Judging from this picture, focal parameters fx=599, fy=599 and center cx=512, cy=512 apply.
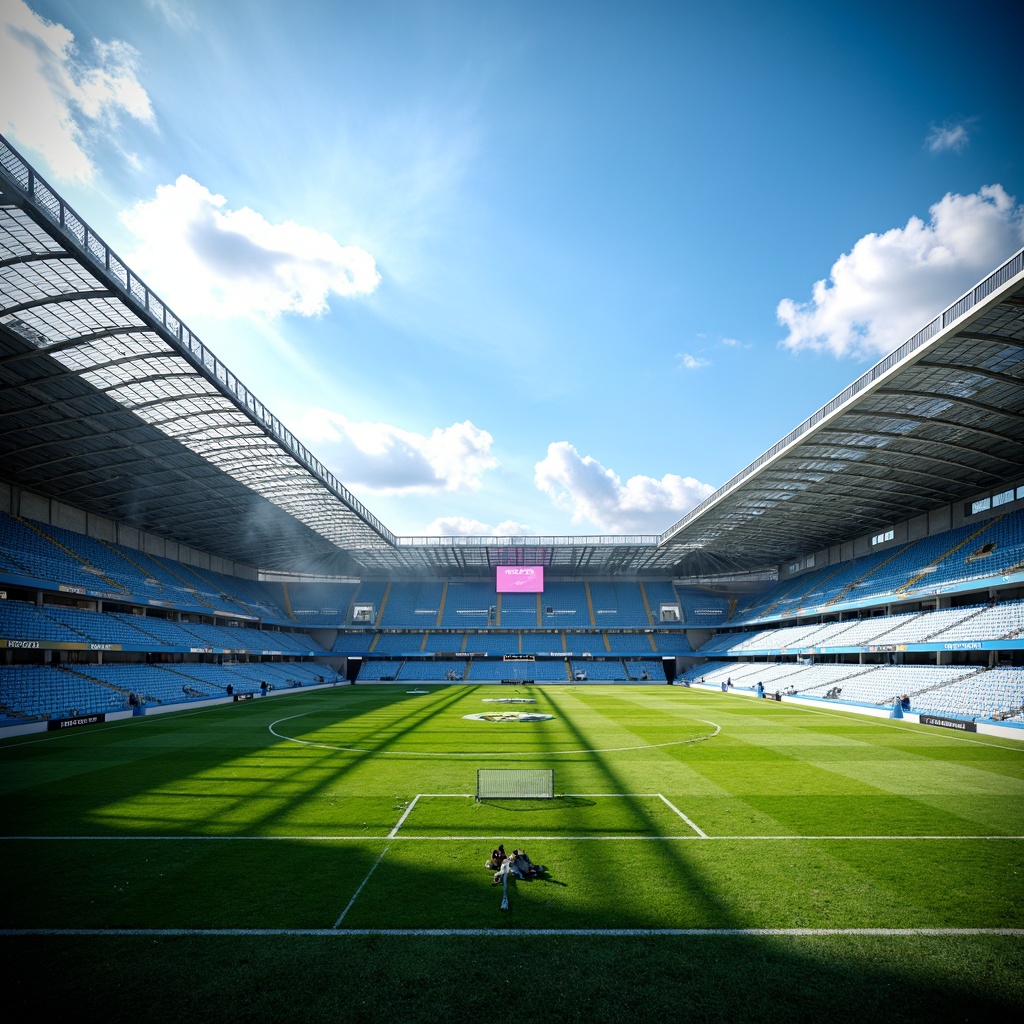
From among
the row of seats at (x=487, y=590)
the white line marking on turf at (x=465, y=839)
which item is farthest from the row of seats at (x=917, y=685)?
the white line marking on turf at (x=465, y=839)

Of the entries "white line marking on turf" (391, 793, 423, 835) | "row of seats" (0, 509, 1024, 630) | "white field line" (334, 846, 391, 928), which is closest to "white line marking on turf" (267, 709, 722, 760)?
"white line marking on turf" (391, 793, 423, 835)

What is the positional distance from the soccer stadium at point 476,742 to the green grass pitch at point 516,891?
8 centimetres

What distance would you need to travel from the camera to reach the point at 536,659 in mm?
74188

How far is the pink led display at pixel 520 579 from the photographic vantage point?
75562 mm

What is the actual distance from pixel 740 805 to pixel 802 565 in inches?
2439

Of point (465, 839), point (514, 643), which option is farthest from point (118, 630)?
point (514, 643)

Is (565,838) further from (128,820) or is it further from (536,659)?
(536,659)

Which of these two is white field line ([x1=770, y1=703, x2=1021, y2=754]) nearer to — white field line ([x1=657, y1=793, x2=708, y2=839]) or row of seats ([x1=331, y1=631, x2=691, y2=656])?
white field line ([x1=657, y1=793, x2=708, y2=839])

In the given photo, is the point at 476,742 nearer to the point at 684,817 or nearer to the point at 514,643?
the point at 684,817

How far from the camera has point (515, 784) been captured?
57.2ft

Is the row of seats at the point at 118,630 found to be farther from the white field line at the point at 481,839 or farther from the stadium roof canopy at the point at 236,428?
the white field line at the point at 481,839

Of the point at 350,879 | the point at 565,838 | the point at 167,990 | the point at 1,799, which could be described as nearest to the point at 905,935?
the point at 565,838

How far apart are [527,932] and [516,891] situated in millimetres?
1475

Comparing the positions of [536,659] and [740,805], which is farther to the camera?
[536,659]
